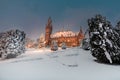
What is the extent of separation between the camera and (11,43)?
9203 mm

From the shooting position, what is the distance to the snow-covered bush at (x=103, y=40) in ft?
20.4

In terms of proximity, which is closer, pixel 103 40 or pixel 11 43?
pixel 103 40

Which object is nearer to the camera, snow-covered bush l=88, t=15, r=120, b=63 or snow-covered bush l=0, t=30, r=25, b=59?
snow-covered bush l=88, t=15, r=120, b=63

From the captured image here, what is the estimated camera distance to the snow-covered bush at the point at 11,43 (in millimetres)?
9000

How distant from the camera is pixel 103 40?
647 cm

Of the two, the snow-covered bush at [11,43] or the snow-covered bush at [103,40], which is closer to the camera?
the snow-covered bush at [103,40]

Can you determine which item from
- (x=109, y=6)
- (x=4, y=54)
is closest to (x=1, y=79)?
(x=4, y=54)

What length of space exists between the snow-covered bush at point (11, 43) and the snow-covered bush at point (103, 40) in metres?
4.27

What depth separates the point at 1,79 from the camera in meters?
4.22

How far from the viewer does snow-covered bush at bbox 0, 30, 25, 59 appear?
29.5 feet

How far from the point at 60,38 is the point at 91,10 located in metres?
13.7

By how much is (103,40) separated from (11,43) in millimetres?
4892

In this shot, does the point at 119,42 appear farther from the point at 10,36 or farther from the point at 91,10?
the point at 10,36

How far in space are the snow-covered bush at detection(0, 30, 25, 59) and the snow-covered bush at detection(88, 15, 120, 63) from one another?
14.0ft
